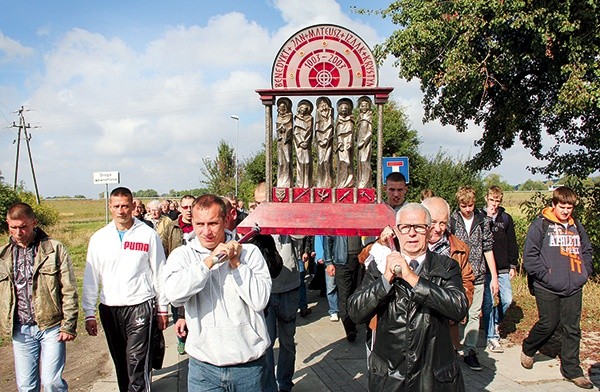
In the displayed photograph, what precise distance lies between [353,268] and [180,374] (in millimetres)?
2435

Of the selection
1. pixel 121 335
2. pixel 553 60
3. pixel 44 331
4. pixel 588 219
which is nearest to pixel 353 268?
pixel 121 335

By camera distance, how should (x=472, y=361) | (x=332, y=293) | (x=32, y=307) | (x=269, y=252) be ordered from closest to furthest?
(x=32, y=307) < (x=269, y=252) < (x=472, y=361) < (x=332, y=293)

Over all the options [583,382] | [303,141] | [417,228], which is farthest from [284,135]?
[583,382]

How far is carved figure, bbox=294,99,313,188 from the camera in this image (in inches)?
207

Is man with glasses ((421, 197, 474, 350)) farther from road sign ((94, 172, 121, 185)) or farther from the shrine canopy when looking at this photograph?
road sign ((94, 172, 121, 185))

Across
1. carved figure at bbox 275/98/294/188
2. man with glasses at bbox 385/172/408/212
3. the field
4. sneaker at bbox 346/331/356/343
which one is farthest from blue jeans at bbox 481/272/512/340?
carved figure at bbox 275/98/294/188

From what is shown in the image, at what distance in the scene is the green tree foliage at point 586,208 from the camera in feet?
32.8

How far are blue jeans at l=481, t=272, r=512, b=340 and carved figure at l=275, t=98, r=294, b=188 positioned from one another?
2.89m

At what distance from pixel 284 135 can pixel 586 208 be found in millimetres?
8315

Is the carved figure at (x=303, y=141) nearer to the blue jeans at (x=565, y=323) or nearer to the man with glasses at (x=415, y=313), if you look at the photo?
the man with glasses at (x=415, y=313)

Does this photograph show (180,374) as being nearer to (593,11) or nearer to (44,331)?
(44,331)

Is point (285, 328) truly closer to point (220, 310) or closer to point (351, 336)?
point (220, 310)

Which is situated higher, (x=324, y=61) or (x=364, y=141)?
(x=324, y=61)

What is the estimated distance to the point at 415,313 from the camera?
2.80 meters
